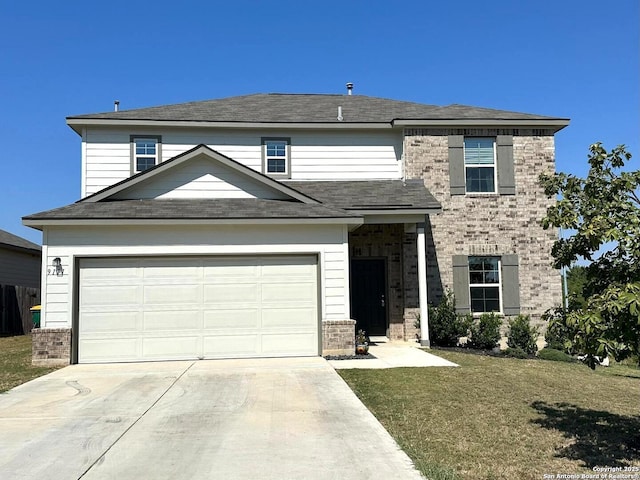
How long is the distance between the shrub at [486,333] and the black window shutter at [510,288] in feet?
4.94

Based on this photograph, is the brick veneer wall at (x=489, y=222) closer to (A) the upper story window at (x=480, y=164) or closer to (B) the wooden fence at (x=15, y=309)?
(A) the upper story window at (x=480, y=164)

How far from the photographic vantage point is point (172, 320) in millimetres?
12125

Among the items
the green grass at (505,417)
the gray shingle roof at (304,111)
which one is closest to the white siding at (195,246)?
the green grass at (505,417)

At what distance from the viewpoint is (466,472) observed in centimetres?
518

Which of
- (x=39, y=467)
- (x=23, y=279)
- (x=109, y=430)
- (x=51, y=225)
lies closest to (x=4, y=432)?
(x=109, y=430)

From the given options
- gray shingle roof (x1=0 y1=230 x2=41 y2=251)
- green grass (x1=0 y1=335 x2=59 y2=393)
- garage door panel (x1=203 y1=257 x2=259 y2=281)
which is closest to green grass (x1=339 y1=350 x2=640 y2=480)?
garage door panel (x1=203 y1=257 x2=259 y2=281)

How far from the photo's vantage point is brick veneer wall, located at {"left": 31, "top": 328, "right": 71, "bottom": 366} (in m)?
11.6

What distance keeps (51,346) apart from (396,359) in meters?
7.26

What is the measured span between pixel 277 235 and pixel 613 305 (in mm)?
8361

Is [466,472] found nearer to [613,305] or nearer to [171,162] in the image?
[613,305]

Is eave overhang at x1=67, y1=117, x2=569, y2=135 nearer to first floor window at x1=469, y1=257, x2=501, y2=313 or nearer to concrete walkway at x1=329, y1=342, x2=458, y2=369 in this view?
first floor window at x1=469, y1=257, x2=501, y2=313

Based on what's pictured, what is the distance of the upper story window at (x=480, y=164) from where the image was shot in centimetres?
1609

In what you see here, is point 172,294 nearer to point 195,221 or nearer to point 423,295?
point 195,221

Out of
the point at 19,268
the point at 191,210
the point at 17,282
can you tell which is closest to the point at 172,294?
the point at 191,210
